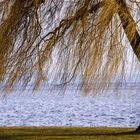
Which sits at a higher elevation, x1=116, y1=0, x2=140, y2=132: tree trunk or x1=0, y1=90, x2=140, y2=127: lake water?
x1=116, y1=0, x2=140, y2=132: tree trunk

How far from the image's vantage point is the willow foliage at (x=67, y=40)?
970cm

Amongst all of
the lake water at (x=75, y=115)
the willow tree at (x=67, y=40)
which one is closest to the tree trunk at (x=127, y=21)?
the willow tree at (x=67, y=40)

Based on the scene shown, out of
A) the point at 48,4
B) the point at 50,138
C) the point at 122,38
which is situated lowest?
the point at 50,138

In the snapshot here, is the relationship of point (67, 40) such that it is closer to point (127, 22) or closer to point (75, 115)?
point (127, 22)

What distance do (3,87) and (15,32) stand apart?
0.96m

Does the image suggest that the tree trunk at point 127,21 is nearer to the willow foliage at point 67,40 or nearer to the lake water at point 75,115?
the willow foliage at point 67,40

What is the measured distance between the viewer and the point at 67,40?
9914 millimetres

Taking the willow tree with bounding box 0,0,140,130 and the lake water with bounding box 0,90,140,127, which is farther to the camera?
the lake water with bounding box 0,90,140,127

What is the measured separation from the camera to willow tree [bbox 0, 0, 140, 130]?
382 inches

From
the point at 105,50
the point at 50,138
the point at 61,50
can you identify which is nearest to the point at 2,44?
the point at 61,50

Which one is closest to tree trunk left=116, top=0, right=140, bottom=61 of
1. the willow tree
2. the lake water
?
the willow tree

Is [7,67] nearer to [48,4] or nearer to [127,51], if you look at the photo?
[48,4]

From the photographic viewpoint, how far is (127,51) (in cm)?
969

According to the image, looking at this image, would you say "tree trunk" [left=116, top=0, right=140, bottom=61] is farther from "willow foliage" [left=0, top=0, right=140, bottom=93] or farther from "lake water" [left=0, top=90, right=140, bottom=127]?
"lake water" [left=0, top=90, right=140, bottom=127]
